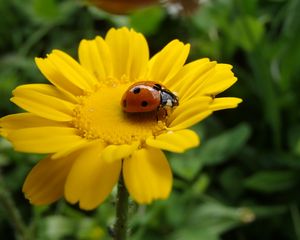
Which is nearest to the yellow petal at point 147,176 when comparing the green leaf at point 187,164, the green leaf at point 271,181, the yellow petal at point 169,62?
the yellow petal at point 169,62

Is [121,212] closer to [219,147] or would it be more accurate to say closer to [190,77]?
[190,77]

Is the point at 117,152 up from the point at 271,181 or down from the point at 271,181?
up

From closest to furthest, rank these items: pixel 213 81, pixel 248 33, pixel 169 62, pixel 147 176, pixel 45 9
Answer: pixel 147 176 < pixel 213 81 < pixel 169 62 < pixel 248 33 < pixel 45 9

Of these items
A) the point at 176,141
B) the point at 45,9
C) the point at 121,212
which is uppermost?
the point at 45,9

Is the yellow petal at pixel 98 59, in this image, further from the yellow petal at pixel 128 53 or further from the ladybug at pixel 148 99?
the ladybug at pixel 148 99

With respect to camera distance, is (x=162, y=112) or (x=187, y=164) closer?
(x=162, y=112)

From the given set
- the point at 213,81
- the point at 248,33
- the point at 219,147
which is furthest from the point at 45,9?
the point at 213,81

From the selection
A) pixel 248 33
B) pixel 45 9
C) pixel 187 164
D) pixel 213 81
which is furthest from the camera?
pixel 45 9
